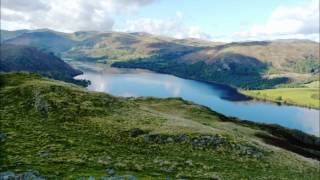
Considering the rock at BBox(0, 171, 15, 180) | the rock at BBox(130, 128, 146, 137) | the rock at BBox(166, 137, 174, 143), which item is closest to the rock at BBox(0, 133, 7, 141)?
the rock at BBox(0, 171, 15, 180)

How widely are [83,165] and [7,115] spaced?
80.0 ft

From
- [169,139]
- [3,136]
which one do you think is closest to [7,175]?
[3,136]

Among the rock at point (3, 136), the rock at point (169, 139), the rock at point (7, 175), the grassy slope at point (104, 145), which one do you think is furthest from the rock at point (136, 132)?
the rock at point (7, 175)

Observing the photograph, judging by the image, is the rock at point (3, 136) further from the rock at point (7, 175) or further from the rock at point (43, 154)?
the rock at point (7, 175)

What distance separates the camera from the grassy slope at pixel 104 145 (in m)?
40.5

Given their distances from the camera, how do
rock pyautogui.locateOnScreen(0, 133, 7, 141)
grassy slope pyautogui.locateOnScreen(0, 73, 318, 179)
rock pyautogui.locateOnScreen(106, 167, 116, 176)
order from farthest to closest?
rock pyautogui.locateOnScreen(0, 133, 7, 141) < grassy slope pyautogui.locateOnScreen(0, 73, 318, 179) < rock pyautogui.locateOnScreen(106, 167, 116, 176)

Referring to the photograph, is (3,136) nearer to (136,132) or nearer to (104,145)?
Answer: (104,145)

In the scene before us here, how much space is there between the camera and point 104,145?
49.2 m

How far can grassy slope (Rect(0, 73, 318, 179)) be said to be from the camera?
4047cm

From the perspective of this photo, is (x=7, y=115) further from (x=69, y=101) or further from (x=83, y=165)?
(x=83, y=165)

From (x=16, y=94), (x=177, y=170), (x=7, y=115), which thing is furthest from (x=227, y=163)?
(x=16, y=94)

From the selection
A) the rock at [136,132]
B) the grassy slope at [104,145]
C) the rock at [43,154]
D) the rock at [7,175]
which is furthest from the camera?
the rock at [136,132]

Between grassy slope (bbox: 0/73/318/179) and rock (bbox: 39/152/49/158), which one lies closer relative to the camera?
grassy slope (bbox: 0/73/318/179)

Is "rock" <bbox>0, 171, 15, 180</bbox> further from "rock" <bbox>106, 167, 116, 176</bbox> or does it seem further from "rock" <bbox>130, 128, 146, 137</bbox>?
"rock" <bbox>130, 128, 146, 137</bbox>
